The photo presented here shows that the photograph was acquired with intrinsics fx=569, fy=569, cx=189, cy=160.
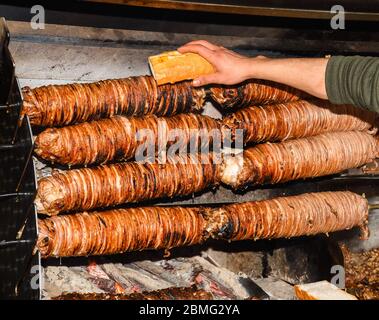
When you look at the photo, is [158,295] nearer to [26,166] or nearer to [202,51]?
[26,166]

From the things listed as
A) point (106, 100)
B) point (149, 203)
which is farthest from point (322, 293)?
point (106, 100)

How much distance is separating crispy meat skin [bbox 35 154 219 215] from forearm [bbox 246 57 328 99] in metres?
0.89

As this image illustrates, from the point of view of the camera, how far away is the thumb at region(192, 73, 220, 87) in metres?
4.71

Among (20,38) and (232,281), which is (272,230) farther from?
(20,38)

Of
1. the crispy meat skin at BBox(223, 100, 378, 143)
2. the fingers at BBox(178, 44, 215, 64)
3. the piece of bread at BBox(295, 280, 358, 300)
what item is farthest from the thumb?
the piece of bread at BBox(295, 280, 358, 300)

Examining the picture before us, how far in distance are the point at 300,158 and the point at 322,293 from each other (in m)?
1.29

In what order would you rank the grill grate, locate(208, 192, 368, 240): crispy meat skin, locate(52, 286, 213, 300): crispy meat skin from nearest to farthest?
1. the grill grate
2. locate(52, 286, 213, 300): crispy meat skin
3. locate(208, 192, 368, 240): crispy meat skin

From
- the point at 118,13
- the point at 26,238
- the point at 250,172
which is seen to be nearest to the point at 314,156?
the point at 250,172

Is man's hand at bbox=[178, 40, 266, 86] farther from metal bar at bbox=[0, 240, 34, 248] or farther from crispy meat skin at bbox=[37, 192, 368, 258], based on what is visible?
metal bar at bbox=[0, 240, 34, 248]

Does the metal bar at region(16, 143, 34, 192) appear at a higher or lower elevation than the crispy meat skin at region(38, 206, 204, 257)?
higher

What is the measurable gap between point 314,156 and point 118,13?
2.23 m

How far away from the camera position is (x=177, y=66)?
4.62m

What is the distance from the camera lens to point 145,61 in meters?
5.31

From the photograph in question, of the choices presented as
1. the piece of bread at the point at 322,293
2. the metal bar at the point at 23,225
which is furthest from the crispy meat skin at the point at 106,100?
the piece of bread at the point at 322,293
